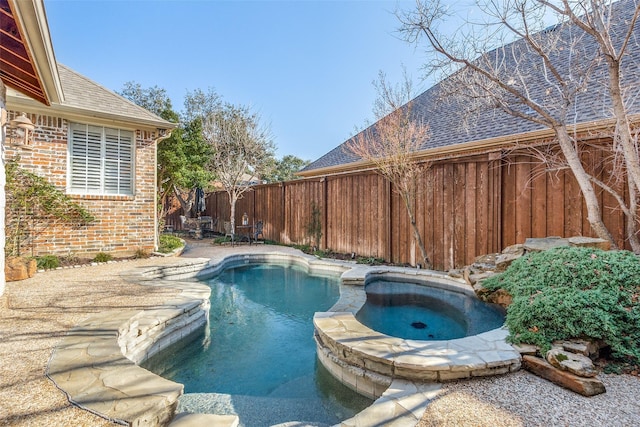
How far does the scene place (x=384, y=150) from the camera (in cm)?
736

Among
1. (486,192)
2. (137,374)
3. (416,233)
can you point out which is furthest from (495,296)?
(137,374)

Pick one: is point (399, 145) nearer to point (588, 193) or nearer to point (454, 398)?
point (588, 193)

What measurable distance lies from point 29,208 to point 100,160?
1774mm

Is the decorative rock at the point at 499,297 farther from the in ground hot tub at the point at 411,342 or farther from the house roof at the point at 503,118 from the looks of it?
the house roof at the point at 503,118

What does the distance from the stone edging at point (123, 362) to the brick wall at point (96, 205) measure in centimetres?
459

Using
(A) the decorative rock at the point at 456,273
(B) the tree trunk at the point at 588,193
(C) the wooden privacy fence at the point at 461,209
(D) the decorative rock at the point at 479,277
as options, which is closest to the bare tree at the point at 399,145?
(C) the wooden privacy fence at the point at 461,209

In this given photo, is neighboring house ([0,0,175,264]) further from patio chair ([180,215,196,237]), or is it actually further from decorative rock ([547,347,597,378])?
decorative rock ([547,347,597,378])

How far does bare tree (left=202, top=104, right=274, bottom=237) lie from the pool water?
26.0 feet

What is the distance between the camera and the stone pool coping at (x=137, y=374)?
76.7 inches

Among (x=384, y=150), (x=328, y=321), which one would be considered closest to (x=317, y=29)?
(x=384, y=150)

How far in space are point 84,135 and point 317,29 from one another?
27.6 ft

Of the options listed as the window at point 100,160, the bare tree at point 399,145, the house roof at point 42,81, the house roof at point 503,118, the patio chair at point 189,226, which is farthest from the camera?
the patio chair at point 189,226

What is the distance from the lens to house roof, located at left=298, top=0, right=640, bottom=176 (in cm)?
558

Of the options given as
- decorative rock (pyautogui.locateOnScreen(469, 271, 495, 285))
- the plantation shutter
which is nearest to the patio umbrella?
the plantation shutter
